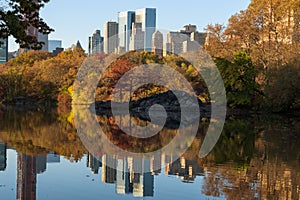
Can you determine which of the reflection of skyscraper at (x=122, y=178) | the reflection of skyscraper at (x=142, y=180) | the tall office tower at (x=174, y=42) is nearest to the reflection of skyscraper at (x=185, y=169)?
the reflection of skyscraper at (x=142, y=180)

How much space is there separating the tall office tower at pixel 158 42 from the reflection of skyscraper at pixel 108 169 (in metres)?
48.3

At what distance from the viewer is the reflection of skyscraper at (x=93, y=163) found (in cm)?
1160

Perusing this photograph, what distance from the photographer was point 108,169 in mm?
11539

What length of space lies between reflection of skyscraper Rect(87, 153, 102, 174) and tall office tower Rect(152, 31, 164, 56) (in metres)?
48.1

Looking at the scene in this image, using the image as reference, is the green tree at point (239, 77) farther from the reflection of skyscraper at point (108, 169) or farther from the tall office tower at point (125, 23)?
the tall office tower at point (125, 23)

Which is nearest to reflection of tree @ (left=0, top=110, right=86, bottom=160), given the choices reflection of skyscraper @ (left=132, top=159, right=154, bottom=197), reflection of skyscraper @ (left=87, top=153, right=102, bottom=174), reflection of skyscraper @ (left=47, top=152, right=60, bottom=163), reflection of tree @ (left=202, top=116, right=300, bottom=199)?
reflection of skyscraper @ (left=47, top=152, right=60, bottom=163)

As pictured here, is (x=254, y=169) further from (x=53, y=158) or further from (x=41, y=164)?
(x=53, y=158)

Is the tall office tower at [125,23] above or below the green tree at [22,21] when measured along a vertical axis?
above

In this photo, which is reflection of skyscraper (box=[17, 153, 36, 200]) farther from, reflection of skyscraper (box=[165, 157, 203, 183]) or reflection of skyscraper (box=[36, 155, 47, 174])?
reflection of skyscraper (box=[165, 157, 203, 183])

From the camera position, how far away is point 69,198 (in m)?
8.54

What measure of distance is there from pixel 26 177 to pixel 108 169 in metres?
2.06

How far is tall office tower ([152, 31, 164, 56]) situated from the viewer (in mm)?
61750

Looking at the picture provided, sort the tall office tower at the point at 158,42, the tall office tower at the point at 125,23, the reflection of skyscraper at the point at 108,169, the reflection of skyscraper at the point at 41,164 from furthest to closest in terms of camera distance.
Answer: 1. the tall office tower at the point at 125,23
2. the tall office tower at the point at 158,42
3. the reflection of skyscraper at the point at 41,164
4. the reflection of skyscraper at the point at 108,169

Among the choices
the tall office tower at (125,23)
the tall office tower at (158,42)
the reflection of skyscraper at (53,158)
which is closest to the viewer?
the reflection of skyscraper at (53,158)
